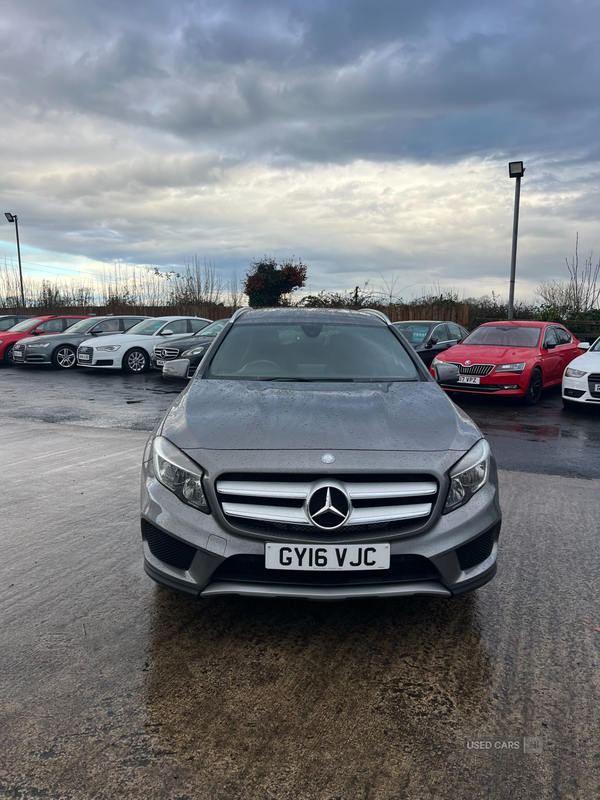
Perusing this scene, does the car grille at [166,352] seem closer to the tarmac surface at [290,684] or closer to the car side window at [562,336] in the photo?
the car side window at [562,336]

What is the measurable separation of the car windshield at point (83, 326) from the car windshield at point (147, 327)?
206cm

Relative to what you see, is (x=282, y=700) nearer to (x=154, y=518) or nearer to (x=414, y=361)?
(x=154, y=518)

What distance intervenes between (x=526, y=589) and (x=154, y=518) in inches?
78.7

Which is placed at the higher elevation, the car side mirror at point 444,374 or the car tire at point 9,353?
the car side mirror at point 444,374

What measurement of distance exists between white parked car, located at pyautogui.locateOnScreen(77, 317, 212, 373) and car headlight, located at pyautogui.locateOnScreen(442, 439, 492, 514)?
14.4m

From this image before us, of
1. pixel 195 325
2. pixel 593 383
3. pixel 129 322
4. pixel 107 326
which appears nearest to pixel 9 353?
pixel 107 326

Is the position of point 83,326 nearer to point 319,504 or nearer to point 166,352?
point 166,352

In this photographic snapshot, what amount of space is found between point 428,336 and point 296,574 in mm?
→ 12233

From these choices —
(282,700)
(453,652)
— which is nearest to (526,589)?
(453,652)

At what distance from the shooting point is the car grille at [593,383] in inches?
379

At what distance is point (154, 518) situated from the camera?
2811 millimetres

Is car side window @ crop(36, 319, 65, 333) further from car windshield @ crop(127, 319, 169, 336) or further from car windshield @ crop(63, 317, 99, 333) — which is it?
car windshield @ crop(127, 319, 169, 336)

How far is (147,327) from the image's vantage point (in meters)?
17.9

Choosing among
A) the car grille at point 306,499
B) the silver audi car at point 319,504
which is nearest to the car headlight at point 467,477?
the silver audi car at point 319,504
